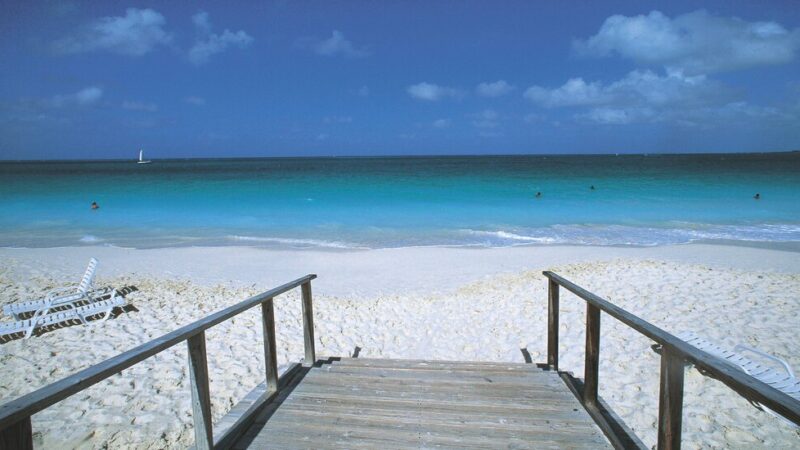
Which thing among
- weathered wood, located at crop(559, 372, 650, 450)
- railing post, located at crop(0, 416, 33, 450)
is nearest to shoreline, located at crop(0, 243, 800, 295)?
weathered wood, located at crop(559, 372, 650, 450)

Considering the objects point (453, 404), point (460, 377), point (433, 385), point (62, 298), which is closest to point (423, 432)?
point (453, 404)

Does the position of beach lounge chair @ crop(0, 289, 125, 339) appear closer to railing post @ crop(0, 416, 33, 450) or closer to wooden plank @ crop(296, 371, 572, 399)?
wooden plank @ crop(296, 371, 572, 399)

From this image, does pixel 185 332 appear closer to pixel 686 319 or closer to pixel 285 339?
pixel 285 339

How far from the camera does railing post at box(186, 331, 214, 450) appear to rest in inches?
104

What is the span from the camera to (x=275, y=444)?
289cm

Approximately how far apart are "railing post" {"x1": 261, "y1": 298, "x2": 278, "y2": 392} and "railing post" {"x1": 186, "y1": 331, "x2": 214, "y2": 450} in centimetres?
87

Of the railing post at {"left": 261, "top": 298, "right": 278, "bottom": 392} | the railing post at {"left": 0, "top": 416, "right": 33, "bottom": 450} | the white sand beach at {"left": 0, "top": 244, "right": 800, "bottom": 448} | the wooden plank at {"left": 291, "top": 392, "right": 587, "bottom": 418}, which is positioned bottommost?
the white sand beach at {"left": 0, "top": 244, "right": 800, "bottom": 448}

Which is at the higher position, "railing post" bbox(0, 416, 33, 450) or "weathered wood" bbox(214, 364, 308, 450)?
"railing post" bbox(0, 416, 33, 450)

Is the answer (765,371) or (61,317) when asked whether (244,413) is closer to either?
(765,371)

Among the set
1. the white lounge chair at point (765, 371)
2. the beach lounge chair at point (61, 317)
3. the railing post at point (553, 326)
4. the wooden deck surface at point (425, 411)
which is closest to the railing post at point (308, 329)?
the wooden deck surface at point (425, 411)

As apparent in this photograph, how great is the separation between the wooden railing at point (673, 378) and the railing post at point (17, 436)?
2.54 meters

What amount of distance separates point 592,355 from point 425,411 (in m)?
1.38

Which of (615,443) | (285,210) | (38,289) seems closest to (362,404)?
(615,443)

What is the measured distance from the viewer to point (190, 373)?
262cm
